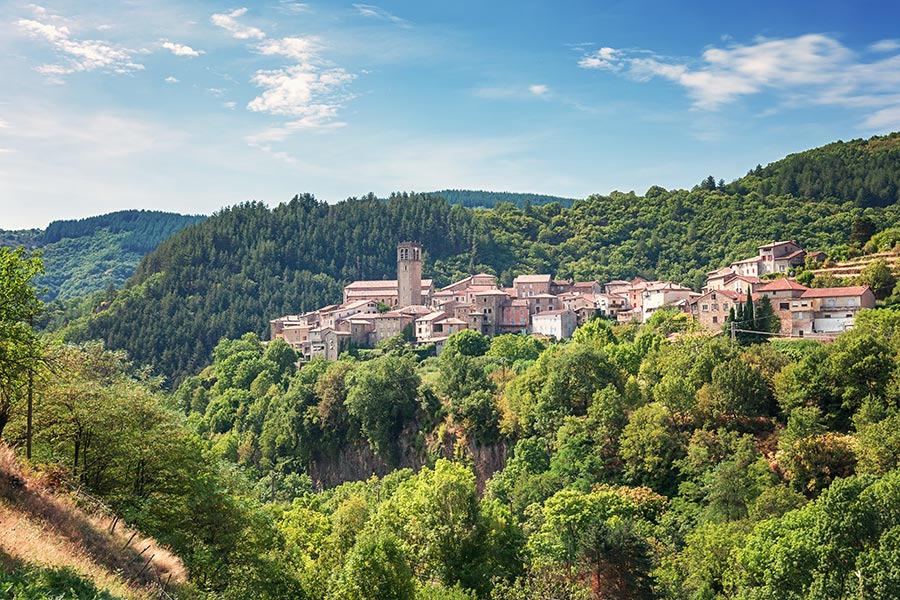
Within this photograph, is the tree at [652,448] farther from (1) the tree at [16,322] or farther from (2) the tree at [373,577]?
(1) the tree at [16,322]

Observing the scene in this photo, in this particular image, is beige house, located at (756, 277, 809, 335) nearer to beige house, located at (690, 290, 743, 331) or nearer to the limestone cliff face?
beige house, located at (690, 290, 743, 331)

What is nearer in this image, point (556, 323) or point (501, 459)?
point (501, 459)

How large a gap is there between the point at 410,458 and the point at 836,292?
2922 centimetres

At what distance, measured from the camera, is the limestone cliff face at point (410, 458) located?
5219 centimetres

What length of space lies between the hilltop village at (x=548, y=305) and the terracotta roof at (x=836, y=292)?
0.06m

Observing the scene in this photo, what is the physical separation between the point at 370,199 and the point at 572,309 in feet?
242

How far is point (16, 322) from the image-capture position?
17.5 meters

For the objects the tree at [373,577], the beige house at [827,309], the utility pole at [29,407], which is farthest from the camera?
the beige house at [827,309]

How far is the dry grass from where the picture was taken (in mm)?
13781

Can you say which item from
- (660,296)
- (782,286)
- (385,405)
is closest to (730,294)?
(782,286)

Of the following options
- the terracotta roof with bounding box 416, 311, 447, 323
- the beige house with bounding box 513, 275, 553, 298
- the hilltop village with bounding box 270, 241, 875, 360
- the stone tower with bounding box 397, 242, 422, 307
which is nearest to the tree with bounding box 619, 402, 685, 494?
the hilltop village with bounding box 270, 241, 875, 360

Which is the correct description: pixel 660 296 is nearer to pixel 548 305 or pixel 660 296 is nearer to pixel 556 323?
pixel 556 323

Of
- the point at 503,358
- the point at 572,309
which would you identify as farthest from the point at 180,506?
the point at 572,309

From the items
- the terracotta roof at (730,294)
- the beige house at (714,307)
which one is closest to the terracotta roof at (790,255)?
the terracotta roof at (730,294)
